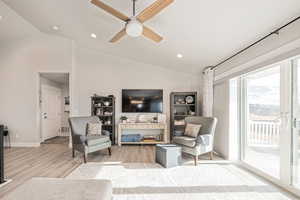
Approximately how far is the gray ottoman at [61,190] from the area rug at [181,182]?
0.82 metres

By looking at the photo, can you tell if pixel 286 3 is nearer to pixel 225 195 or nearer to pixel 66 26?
pixel 225 195

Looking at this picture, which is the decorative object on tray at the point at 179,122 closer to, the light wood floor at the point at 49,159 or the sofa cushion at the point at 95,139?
the light wood floor at the point at 49,159

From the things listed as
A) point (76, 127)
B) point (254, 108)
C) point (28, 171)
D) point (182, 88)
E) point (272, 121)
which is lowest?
point (28, 171)

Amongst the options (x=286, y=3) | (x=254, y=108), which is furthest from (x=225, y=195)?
(x=286, y=3)

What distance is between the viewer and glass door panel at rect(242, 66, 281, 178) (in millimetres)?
2971

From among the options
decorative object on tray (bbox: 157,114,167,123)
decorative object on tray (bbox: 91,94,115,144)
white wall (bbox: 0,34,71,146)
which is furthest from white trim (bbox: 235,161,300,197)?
white wall (bbox: 0,34,71,146)

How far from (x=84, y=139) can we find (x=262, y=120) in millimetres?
3690

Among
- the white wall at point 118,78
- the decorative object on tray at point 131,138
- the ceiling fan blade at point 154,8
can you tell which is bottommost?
the decorative object on tray at point 131,138

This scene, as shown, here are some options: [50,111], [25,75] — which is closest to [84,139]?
[25,75]

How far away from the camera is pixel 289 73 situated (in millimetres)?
2521

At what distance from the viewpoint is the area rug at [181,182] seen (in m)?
2.33

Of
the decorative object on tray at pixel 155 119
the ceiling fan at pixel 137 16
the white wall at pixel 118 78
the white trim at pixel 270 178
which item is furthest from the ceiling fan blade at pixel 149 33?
the decorative object on tray at pixel 155 119

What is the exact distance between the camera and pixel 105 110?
18.2 ft

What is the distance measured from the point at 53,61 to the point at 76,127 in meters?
2.38
